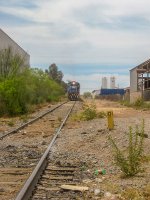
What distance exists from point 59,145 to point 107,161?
4027mm

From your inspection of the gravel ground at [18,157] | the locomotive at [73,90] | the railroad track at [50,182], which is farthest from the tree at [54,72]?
the railroad track at [50,182]

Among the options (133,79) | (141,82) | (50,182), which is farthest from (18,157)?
(133,79)

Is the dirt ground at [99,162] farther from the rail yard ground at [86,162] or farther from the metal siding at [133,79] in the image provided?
the metal siding at [133,79]

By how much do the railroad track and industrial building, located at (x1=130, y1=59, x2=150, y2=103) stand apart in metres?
49.2

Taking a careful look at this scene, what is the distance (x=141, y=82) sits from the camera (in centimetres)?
6550

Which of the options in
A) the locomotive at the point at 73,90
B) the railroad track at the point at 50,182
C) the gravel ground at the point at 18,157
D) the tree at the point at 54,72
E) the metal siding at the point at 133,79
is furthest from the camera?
the tree at the point at 54,72

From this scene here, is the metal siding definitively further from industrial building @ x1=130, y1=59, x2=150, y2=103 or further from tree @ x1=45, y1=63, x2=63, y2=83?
tree @ x1=45, y1=63, x2=63, y2=83

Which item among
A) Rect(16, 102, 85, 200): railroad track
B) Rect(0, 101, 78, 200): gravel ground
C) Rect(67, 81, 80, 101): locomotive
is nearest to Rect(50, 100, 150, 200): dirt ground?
Rect(16, 102, 85, 200): railroad track

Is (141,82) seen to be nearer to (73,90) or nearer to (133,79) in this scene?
(133,79)

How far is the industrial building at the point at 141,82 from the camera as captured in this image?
61841mm

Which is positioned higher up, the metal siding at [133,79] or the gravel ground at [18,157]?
the metal siding at [133,79]

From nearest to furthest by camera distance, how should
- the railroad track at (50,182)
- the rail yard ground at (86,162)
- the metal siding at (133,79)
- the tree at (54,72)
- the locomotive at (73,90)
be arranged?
the railroad track at (50,182), the rail yard ground at (86,162), the metal siding at (133,79), the locomotive at (73,90), the tree at (54,72)

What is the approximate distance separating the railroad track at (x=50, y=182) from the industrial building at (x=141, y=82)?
49216 mm

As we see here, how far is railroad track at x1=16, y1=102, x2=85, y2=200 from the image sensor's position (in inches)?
336
